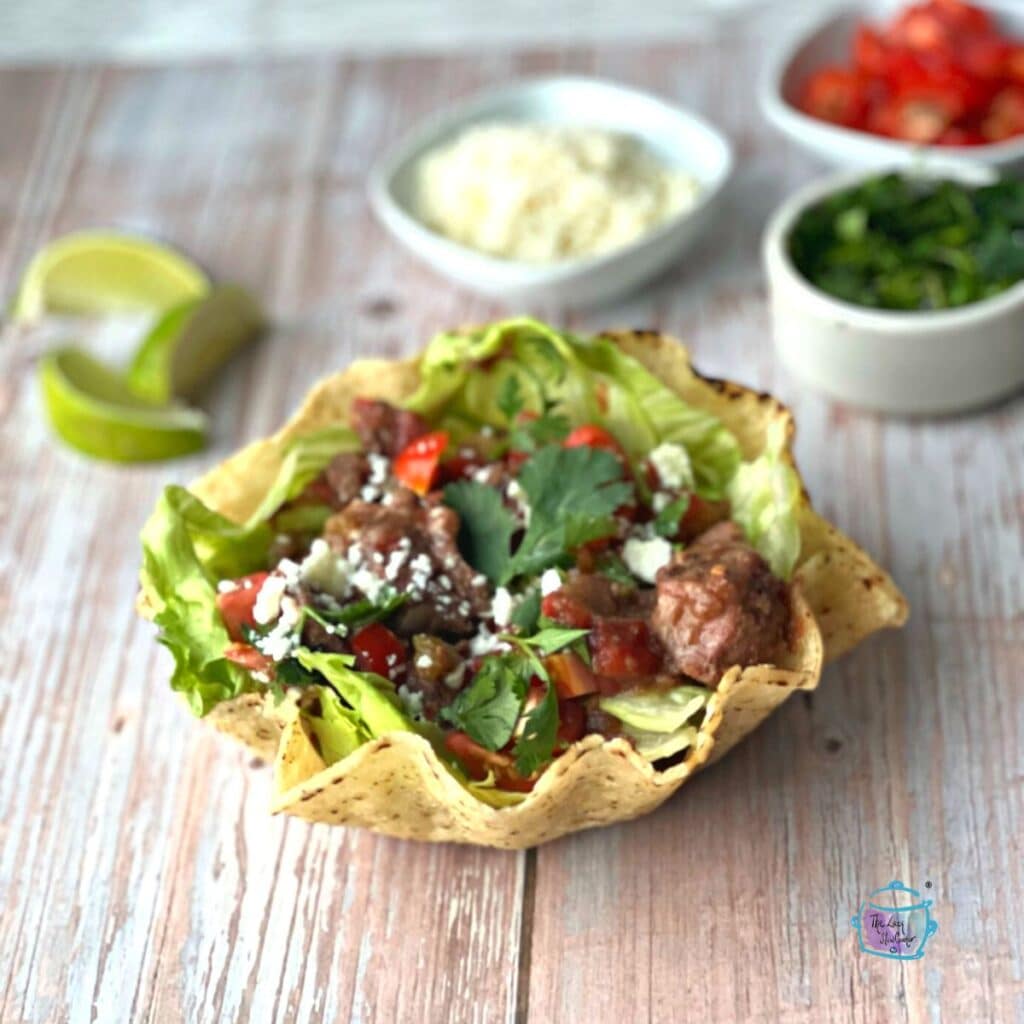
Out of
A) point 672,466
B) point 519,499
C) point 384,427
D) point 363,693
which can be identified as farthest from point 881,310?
point 363,693

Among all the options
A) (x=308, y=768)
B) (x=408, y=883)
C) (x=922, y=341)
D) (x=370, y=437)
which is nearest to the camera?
(x=308, y=768)

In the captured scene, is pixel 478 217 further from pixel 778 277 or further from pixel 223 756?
pixel 223 756

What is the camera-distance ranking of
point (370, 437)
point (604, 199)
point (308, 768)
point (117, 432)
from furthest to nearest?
point (604, 199), point (117, 432), point (370, 437), point (308, 768)

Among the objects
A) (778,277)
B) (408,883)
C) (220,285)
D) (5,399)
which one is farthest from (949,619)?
(5,399)

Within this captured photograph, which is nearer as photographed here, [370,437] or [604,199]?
[370,437]

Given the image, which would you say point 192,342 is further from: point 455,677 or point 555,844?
point 555,844

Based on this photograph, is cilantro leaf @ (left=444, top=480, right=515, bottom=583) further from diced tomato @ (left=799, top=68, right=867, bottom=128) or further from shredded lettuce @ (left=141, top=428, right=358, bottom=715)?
diced tomato @ (left=799, top=68, right=867, bottom=128)

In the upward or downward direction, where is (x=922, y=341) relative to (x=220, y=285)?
upward

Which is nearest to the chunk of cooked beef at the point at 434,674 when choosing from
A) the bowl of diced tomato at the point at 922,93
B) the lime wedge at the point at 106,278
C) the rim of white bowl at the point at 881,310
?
the rim of white bowl at the point at 881,310
